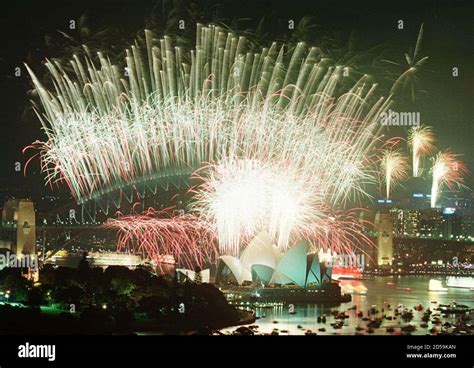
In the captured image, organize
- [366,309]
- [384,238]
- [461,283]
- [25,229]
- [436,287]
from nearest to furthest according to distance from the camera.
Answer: [366,309], [25,229], [436,287], [461,283], [384,238]

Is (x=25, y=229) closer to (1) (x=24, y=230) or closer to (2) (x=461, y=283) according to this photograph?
(1) (x=24, y=230)

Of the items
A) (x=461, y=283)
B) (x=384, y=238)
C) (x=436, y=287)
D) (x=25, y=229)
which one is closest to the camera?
(x=25, y=229)

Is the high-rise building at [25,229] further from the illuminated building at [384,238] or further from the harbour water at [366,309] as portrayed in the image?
the illuminated building at [384,238]

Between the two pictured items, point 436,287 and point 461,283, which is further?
point 461,283

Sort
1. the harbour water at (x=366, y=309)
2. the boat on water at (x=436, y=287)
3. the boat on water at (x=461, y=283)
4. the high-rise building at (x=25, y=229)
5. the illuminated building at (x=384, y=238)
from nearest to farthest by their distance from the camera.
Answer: the harbour water at (x=366, y=309), the high-rise building at (x=25, y=229), the boat on water at (x=436, y=287), the boat on water at (x=461, y=283), the illuminated building at (x=384, y=238)

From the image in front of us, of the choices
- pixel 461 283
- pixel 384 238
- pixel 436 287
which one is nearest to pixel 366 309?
pixel 436 287

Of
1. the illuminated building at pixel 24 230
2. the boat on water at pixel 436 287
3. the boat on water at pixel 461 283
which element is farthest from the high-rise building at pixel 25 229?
the boat on water at pixel 461 283

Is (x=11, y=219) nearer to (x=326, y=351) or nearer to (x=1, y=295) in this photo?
(x=1, y=295)

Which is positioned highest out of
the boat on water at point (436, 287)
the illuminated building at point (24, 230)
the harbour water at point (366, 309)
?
the illuminated building at point (24, 230)

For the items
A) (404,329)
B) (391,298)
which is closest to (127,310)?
(404,329)
